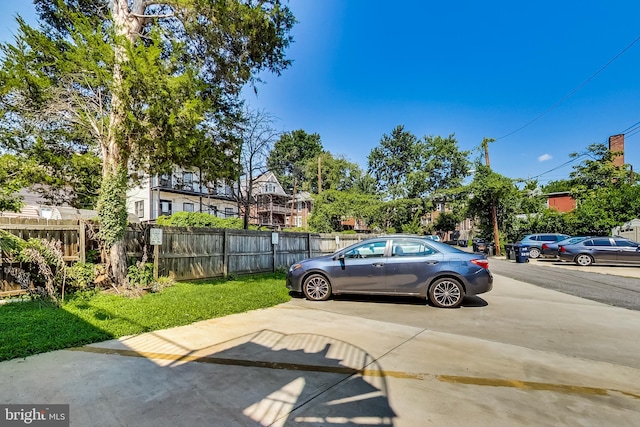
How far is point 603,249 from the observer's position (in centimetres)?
1532

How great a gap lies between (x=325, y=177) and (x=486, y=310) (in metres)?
41.5

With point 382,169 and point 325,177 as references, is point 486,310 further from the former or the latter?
point 382,169

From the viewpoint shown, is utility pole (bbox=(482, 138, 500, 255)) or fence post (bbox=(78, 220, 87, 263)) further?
utility pole (bbox=(482, 138, 500, 255))

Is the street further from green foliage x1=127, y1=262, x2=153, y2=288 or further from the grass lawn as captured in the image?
green foliage x1=127, y1=262, x2=153, y2=288

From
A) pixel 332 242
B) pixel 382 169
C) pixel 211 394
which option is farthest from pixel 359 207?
pixel 211 394

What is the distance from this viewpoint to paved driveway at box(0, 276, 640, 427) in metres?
2.58

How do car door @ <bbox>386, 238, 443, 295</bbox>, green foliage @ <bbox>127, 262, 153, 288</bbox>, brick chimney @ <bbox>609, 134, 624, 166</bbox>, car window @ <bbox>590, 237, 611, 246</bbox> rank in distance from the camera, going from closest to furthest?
car door @ <bbox>386, 238, 443, 295</bbox> → green foliage @ <bbox>127, 262, 153, 288</bbox> → car window @ <bbox>590, 237, 611, 246</bbox> → brick chimney @ <bbox>609, 134, 624, 166</bbox>

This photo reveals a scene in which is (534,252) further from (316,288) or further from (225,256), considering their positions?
(225,256)

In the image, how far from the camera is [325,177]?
47219mm

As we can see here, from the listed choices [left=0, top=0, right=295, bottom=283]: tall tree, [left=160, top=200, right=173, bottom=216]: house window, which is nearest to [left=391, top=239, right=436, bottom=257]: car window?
[left=0, top=0, right=295, bottom=283]: tall tree

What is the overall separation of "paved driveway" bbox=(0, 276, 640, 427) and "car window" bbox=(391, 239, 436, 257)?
1736 mm

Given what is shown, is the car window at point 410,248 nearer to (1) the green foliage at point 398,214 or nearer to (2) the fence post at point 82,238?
(2) the fence post at point 82,238

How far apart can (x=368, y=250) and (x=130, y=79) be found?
236 inches

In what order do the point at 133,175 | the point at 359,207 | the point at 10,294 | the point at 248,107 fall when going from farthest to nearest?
the point at 359,207 < the point at 248,107 < the point at 133,175 < the point at 10,294
